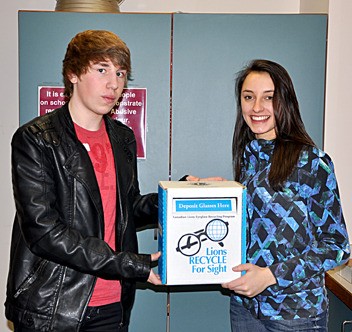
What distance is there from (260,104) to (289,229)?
404mm

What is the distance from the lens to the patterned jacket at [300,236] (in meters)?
1.63

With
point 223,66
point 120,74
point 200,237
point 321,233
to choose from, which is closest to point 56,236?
point 200,237

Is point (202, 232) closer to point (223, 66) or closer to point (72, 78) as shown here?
point (72, 78)

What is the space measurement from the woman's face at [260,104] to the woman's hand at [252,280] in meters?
0.44

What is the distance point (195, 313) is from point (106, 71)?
1306mm

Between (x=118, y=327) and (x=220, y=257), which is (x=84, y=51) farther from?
(x=118, y=327)

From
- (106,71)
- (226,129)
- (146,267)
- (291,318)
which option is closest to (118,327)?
(146,267)

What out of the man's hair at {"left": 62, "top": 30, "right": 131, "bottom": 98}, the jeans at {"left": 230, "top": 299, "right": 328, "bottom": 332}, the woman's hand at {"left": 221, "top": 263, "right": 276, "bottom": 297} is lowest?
the jeans at {"left": 230, "top": 299, "right": 328, "bottom": 332}

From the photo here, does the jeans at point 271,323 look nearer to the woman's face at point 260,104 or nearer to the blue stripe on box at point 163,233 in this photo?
the blue stripe on box at point 163,233

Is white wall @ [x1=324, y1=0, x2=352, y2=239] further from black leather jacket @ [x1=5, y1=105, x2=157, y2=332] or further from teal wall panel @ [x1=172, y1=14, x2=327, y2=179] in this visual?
black leather jacket @ [x1=5, y1=105, x2=157, y2=332]

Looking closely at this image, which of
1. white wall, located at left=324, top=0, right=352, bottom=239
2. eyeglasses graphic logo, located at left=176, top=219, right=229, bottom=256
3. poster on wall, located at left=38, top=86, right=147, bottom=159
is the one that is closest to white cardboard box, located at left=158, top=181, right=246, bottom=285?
eyeglasses graphic logo, located at left=176, top=219, right=229, bottom=256

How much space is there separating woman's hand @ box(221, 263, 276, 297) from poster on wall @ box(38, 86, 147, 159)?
962 millimetres

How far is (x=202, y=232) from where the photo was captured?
1618 millimetres

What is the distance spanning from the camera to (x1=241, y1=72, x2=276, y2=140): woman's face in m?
1.74
